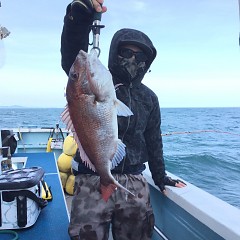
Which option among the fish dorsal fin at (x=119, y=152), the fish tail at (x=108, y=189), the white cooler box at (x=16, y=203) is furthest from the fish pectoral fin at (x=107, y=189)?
the white cooler box at (x=16, y=203)

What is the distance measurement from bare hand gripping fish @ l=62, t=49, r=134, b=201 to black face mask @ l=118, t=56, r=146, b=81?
24.9 inches

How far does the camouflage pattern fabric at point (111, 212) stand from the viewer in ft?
6.44

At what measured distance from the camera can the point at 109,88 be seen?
152 centimetres

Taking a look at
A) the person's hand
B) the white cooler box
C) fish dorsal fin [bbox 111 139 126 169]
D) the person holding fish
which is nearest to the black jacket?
the person holding fish

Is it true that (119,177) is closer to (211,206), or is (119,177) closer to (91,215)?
(91,215)

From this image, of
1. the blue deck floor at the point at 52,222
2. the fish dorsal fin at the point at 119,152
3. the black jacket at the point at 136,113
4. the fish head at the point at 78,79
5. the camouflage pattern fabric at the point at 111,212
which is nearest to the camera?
the fish head at the point at 78,79

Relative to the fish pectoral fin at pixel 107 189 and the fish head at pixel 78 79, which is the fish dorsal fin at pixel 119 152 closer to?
the fish pectoral fin at pixel 107 189

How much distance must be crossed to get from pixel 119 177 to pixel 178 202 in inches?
25.5

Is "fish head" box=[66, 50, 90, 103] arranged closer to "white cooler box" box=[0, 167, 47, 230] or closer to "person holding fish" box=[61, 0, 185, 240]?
"person holding fish" box=[61, 0, 185, 240]

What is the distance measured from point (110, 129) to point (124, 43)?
0.84 metres

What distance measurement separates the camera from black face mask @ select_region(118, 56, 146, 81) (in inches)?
84.2

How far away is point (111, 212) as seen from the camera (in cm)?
204

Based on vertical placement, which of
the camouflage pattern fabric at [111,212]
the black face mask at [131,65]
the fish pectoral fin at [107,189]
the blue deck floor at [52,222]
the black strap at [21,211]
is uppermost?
the black face mask at [131,65]

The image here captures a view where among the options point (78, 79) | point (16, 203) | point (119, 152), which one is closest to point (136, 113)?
point (119, 152)
